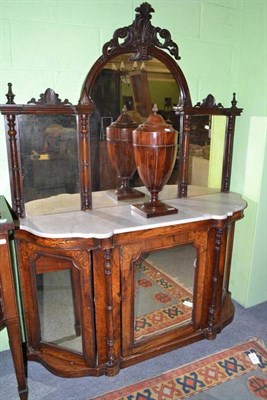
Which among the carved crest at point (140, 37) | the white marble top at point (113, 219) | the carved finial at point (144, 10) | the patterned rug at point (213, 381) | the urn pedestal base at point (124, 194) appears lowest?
the patterned rug at point (213, 381)

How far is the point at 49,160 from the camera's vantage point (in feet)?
6.11

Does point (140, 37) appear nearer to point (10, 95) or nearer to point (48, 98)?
point (48, 98)

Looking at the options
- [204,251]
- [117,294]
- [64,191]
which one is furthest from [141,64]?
[117,294]

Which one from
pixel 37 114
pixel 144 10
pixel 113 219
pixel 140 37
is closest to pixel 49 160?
pixel 37 114

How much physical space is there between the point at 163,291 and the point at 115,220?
603 mm

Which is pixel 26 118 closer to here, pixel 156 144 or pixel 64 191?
pixel 64 191

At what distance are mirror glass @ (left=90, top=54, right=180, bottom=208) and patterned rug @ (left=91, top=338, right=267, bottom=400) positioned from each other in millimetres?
1072

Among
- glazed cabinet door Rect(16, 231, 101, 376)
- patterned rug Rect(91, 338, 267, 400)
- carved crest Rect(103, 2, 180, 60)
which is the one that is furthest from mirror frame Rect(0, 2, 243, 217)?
patterned rug Rect(91, 338, 267, 400)

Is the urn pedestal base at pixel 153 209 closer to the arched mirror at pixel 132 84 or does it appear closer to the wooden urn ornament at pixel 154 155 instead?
the wooden urn ornament at pixel 154 155

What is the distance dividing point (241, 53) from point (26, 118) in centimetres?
159

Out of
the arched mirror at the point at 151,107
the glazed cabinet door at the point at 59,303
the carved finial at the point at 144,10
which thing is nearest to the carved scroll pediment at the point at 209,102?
the arched mirror at the point at 151,107

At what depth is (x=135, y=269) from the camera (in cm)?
182

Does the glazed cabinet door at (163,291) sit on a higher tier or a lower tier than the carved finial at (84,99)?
lower

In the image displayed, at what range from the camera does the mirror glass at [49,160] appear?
179 centimetres
